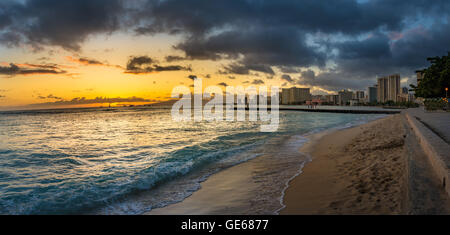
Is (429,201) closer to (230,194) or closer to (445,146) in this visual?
(445,146)

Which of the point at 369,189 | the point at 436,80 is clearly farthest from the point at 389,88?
the point at 369,189

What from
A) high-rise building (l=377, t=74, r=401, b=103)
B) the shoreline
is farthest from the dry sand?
high-rise building (l=377, t=74, r=401, b=103)

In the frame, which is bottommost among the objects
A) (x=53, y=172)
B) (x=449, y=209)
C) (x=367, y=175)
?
(x=53, y=172)

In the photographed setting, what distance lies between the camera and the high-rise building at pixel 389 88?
172 m

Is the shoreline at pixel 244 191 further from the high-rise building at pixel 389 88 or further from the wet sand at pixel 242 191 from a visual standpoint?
the high-rise building at pixel 389 88

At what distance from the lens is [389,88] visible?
586 ft

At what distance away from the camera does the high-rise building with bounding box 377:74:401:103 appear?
17162cm

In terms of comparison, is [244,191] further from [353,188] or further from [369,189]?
[369,189]

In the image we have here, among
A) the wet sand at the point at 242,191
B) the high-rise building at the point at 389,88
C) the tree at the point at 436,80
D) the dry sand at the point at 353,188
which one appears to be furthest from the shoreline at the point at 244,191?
the high-rise building at the point at 389,88

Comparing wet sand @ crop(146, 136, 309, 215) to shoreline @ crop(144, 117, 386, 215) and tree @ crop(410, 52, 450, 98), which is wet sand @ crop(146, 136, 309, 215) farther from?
tree @ crop(410, 52, 450, 98)
